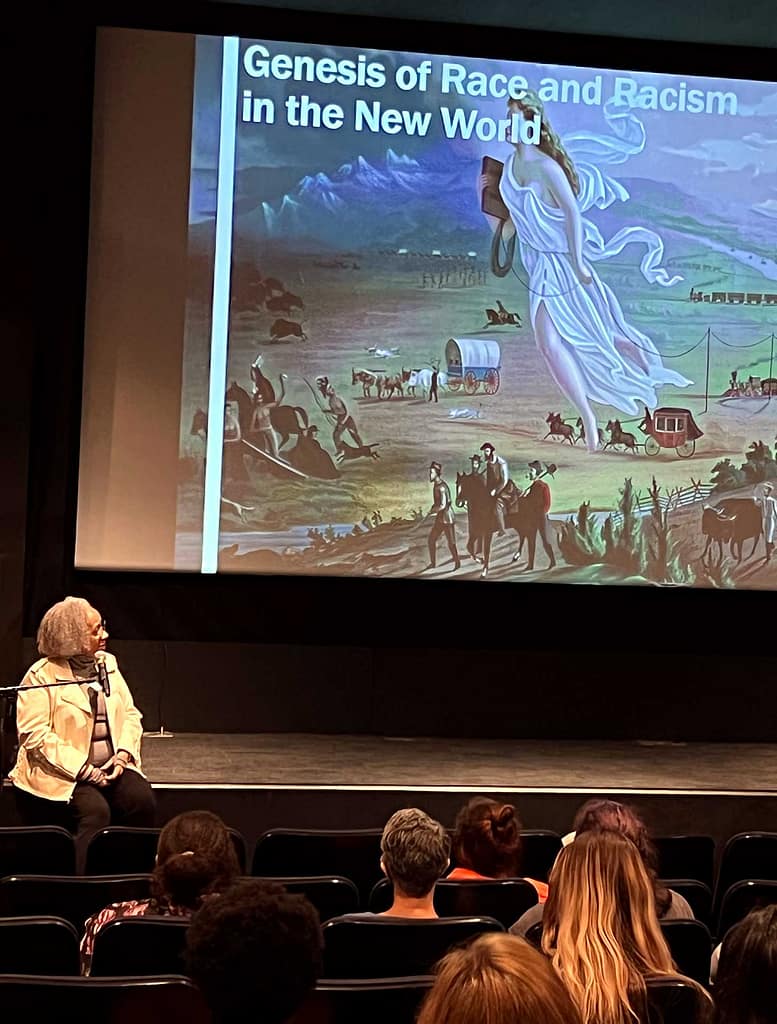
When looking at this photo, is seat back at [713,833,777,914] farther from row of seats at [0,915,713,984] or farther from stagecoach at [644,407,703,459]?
stagecoach at [644,407,703,459]

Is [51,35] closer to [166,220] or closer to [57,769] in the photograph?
[166,220]

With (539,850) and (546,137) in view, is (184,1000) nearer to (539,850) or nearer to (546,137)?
(539,850)

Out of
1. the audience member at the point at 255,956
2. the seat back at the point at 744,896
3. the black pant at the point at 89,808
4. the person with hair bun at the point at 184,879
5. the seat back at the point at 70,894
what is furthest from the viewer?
the black pant at the point at 89,808

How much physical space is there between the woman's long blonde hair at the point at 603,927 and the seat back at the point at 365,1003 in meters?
0.26

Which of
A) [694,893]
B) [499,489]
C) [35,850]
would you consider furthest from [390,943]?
[499,489]

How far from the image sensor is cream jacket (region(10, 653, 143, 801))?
14.6 feet

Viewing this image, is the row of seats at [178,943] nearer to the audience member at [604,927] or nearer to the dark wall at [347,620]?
the audience member at [604,927]

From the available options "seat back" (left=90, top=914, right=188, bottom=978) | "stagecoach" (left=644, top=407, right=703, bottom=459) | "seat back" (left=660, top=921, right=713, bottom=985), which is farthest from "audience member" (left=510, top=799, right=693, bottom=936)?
"stagecoach" (left=644, top=407, right=703, bottom=459)

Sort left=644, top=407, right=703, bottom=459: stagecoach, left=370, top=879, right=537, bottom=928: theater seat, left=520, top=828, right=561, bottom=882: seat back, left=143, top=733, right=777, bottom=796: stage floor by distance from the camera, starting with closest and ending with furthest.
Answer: left=370, top=879, right=537, bottom=928: theater seat < left=520, top=828, right=561, bottom=882: seat back < left=143, top=733, right=777, bottom=796: stage floor < left=644, top=407, right=703, bottom=459: stagecoach

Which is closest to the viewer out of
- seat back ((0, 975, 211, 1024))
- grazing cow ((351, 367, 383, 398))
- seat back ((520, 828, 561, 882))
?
seat back ((0, 975, 211, 1024))

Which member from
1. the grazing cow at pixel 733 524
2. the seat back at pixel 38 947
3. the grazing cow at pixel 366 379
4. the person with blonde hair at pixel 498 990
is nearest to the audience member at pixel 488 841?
the seat back at pixel 38 947

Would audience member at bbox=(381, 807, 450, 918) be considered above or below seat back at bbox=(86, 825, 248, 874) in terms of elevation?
above

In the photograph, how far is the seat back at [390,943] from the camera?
2.61 metres

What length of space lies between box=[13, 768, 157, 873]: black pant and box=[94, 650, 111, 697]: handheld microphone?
1.07 ft
